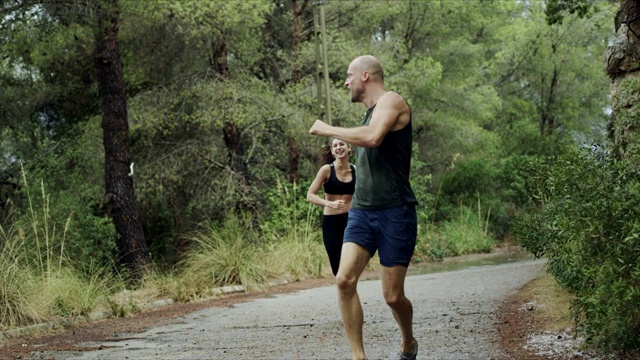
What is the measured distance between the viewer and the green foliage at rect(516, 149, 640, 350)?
19.9 ft

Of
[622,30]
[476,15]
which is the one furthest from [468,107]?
[622,30]

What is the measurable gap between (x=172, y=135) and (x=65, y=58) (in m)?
3.85

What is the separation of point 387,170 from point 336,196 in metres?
3.07

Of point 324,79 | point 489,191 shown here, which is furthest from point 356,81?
point 489,191

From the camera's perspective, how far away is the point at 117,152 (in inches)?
699

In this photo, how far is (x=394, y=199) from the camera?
6.30 metres

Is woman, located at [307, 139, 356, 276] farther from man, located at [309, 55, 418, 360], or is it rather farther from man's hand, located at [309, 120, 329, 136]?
man's hand, located at [309, 120, 329, 136]

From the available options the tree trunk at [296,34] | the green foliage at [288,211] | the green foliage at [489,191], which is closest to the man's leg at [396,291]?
the green foliage at [288,211]

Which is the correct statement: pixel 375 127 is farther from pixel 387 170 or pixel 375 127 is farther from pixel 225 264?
pixel 225 264

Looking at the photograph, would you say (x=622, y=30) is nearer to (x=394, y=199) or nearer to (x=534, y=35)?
(x=394, y=199)

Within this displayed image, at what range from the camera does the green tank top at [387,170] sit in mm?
6273

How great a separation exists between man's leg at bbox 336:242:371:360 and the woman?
2458 millimetres

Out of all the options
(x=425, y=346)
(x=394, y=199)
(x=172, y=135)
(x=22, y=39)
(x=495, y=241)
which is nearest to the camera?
(x=394, y=199)

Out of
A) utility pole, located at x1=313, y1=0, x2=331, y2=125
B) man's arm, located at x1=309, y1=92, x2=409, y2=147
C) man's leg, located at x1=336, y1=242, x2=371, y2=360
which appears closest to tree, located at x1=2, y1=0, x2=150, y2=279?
utility pole, located at x1=313, y1=0, x2=331, y2=125
